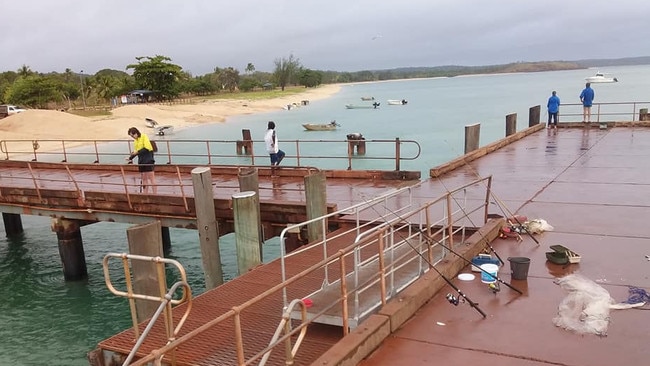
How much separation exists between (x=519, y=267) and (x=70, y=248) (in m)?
12.2

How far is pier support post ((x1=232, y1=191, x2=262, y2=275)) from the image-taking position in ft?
32.1

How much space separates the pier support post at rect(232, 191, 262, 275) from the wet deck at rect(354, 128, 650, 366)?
159 inches

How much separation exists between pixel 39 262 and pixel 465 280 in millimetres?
15142

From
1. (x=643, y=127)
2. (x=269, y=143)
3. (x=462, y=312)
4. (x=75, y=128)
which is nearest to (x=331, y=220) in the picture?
(x=462, y=312)

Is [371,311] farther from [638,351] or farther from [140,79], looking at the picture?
[140,79]

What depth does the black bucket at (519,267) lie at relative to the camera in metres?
6.97

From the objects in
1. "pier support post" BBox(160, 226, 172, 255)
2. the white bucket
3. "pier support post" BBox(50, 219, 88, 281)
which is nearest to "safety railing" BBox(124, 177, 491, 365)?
the white bucket

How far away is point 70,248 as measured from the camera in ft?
48.6

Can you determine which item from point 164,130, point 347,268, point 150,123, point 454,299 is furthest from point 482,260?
point 150,123

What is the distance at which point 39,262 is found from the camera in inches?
689

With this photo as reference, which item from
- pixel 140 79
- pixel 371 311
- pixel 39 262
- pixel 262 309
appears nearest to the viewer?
pixel 371 311

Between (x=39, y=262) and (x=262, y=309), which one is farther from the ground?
(x=262, y=309)

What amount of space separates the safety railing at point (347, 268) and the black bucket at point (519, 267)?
91 centimetres

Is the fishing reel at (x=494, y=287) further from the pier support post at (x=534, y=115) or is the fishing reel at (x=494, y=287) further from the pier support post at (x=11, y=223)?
the pier support post at (x=534, y=115)
